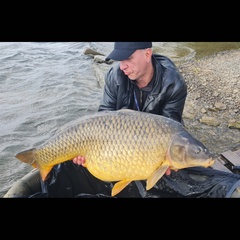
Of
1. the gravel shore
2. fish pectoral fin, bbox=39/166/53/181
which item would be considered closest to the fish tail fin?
fish pectoral fin, bbox=39/166/53/181

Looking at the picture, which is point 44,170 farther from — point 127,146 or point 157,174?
point 157,174

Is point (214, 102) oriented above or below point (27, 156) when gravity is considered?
below

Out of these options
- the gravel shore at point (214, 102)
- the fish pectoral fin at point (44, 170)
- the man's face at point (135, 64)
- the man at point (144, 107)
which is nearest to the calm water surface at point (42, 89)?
the man at point (144, 107)

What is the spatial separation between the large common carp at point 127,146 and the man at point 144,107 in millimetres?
221

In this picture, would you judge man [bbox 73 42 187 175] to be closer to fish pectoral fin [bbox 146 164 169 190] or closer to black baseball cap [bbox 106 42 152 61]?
black baseball cap [bbox 106 42 152 61]

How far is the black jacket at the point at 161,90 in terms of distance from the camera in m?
2.19

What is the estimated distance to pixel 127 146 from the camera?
63.9 inches

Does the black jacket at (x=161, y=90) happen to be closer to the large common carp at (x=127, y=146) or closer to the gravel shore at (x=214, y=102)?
the large common carp at (x=127, y=146)

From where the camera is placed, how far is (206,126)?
3.33 metres

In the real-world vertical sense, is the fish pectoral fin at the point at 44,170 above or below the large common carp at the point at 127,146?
below

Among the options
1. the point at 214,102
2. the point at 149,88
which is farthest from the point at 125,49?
the point at 214,102

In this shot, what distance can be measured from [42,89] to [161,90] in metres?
2.91

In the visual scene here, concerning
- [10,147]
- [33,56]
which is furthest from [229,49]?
[10,147]
